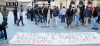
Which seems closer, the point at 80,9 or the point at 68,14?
the point at 68,14

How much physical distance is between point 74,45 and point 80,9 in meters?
8.29

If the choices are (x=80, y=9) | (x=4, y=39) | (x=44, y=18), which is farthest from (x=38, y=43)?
(x=44, y=18)

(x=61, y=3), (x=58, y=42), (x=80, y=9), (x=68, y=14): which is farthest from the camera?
(x=61, y=3)

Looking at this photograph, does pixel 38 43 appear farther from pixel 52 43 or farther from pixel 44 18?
pixel 44 18

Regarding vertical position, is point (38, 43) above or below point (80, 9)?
below

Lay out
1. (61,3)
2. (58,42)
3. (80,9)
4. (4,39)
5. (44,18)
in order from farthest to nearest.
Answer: (61,3)
(44,18)
(80,9)
(4,39)
(58,42)

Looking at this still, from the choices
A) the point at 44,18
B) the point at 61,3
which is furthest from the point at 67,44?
the point at 61,3

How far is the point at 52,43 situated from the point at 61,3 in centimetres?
6510

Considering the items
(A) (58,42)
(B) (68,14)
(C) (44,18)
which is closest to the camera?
(A) (58,42)

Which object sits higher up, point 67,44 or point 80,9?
point 80,9

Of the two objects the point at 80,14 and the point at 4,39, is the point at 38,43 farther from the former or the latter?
the point at 80,14

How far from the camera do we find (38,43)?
8.92 meters

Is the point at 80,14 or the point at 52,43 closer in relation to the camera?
the point at 52,43

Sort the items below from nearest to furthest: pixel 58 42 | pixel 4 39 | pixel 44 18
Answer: pixel 58 42 → pixel 4 39 → pixel 44 18
